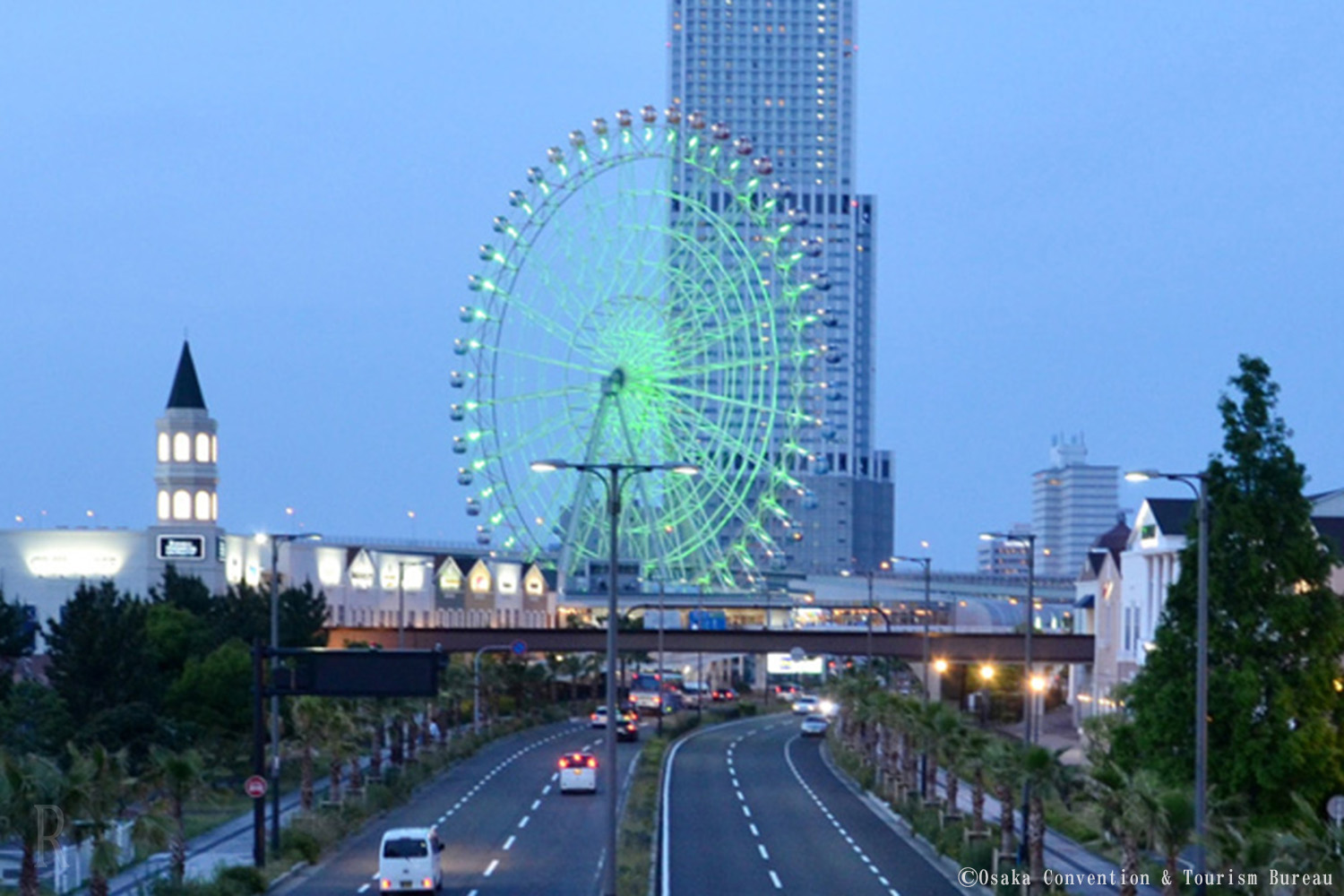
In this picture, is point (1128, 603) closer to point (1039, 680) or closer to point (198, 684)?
point (1039, 680)

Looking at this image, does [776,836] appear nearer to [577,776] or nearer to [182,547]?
[577,776]

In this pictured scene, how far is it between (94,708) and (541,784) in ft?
58.1

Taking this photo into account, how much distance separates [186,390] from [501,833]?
5659cm

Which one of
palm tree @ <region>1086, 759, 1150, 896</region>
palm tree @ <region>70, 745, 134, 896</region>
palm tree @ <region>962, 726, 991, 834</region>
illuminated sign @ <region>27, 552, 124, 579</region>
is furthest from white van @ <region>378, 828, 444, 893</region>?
illuminated sign @ <region>27, 552, 124, 579</region>

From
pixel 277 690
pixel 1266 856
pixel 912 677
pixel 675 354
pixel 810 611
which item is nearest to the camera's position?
pixel 1266 856

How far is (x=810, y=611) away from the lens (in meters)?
187

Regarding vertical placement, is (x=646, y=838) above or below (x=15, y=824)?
below

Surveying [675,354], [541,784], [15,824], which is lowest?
[541,784]

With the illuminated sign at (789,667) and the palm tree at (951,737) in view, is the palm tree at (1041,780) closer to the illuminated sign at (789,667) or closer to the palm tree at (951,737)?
the palm tree at (951,737)

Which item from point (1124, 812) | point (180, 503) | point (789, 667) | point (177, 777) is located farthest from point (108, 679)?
point (789, 667)

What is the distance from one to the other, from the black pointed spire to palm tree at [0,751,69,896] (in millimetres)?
76053

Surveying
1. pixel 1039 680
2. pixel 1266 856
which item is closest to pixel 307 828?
pixel 1266 856

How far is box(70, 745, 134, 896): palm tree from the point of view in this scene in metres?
33.0

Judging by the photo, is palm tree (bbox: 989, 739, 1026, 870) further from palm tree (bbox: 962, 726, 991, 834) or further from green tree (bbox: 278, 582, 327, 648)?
green tree (bbox: 278, 582, 327, 648)
